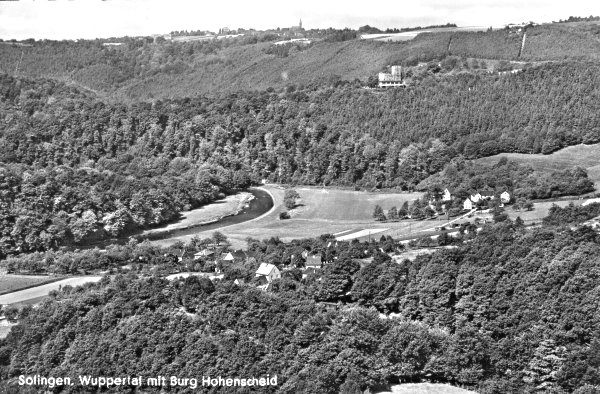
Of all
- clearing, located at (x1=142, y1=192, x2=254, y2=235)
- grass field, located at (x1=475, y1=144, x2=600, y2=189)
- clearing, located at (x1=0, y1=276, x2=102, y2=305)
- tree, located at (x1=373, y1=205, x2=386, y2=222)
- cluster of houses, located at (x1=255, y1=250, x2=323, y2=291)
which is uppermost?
grass field, located at (x1=475, y1=144, x2=600, y2=189)

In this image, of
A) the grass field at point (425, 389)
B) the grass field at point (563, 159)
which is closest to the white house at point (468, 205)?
the grass field at point (563, 159)

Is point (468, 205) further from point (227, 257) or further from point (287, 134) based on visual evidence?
point (287, 134)

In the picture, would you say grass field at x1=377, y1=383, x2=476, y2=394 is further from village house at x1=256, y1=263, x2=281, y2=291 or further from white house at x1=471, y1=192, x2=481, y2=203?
white house at x1=471, y1=192, x2=481, y2=203

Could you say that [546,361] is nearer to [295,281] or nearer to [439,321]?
[439,321]

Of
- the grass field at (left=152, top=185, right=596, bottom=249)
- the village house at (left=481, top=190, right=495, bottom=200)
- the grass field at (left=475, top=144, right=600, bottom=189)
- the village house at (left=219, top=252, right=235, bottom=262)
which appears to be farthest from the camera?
the grass field at (left=475, top=144, right=600, bottom=189)

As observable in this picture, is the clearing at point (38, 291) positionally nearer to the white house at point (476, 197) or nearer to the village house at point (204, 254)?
the village house at point (204, 254)

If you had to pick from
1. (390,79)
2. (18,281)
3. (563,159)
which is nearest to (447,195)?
(563,159)

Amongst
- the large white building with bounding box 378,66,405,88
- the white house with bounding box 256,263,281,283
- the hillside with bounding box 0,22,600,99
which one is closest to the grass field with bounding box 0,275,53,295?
the white house with bounding box 256,263,281,283

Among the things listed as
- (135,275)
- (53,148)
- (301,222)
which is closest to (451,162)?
(301,222)
